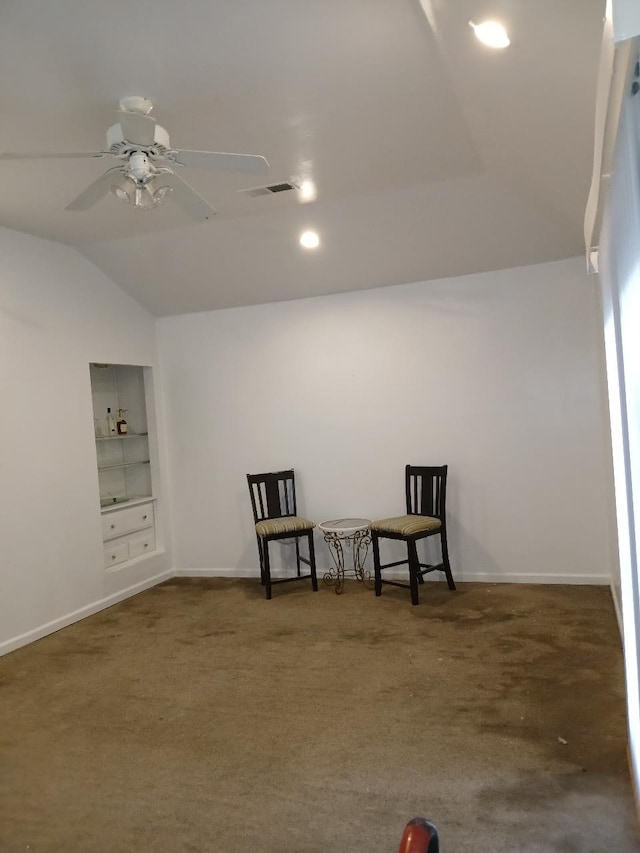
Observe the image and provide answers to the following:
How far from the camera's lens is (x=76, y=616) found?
4594 mm

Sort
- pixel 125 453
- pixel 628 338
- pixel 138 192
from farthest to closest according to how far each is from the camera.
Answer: pixel 125 453, pixel 138 192, pixel 628 338

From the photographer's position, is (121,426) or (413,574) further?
(121,426)

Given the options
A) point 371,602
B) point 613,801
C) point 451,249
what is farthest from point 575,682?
point 451,249

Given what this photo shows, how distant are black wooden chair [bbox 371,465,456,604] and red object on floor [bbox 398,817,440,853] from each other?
143 inches

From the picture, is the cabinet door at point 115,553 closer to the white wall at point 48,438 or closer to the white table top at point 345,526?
the white wall at point 48,438

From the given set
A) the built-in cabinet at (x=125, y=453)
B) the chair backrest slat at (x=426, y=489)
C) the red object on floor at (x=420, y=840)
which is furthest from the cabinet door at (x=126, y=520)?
the red object on floor at (x=420, y=840)

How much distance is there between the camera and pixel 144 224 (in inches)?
172

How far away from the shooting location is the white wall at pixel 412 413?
15.2ft

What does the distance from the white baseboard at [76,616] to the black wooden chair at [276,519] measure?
3.19 feet

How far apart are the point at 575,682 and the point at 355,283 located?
127 inches

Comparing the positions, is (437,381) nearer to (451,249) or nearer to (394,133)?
(451,249)

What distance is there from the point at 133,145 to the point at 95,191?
386mm

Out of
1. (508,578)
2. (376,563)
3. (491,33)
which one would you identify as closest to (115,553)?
(376,563)

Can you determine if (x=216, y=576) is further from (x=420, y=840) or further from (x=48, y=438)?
(x=420, y=840)
